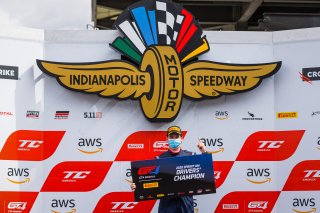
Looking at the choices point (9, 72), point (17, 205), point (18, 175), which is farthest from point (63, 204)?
point (9, 72)

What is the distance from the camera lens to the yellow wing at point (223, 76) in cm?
586

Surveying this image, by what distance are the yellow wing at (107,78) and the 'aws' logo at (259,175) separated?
1.66 metres

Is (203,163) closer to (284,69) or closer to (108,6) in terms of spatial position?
(284,69)

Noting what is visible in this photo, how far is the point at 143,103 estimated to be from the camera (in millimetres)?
5754

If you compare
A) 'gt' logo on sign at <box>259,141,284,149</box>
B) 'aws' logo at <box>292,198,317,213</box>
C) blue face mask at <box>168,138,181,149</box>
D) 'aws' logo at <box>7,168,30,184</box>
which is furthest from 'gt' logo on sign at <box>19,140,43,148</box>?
'aws' logo at <box>292,198,317,213</box>

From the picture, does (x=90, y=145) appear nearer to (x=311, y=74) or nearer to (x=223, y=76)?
(x=223, y=76)

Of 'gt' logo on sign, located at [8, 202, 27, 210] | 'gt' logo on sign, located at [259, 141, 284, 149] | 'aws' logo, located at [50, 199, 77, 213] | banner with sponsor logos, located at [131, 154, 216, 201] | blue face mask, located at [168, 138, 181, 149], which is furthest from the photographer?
'gt' logo on sign, located at [259, 141, 284, 149]

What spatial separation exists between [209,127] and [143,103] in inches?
35.1

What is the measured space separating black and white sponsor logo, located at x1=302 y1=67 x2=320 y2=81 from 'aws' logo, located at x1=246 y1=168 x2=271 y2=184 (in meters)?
1.26

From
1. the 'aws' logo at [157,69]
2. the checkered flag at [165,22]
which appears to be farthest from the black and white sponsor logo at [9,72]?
the checkered flag at [165,22]

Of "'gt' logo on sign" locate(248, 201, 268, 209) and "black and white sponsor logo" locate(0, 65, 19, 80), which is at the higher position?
"black and white sponsor logo" locate(0, 65, 19, 80)

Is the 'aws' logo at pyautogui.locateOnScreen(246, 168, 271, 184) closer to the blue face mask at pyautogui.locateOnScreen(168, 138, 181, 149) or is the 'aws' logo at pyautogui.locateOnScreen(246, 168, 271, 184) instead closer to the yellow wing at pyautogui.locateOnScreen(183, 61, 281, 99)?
the yellow wing at pyautogui.locateOnScreen(183, 61, 281, 99)

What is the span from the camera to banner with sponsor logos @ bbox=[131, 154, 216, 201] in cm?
477

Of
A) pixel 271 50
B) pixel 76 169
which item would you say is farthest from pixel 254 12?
pixel 76 169
